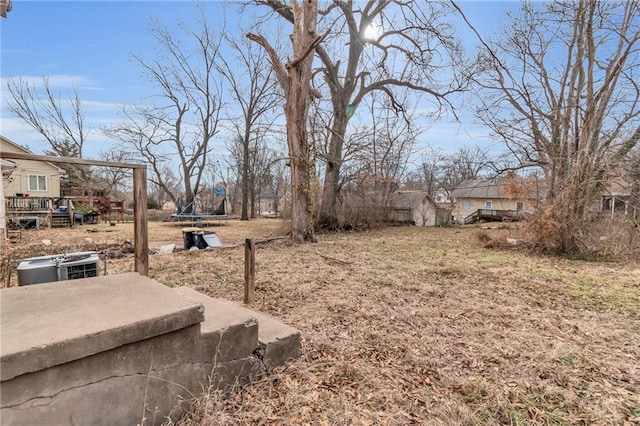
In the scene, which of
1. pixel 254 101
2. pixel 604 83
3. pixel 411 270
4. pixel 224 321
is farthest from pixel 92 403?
pixel 254 101

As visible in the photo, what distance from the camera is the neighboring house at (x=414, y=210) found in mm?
15996

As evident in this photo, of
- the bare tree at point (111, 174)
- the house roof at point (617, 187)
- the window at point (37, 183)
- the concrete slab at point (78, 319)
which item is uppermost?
the bare tree at point (111, 174)

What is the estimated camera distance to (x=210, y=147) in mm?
19625

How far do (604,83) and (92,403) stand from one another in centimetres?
969

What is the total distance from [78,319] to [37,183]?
2104 centimetres

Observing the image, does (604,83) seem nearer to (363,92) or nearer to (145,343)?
(363,92)

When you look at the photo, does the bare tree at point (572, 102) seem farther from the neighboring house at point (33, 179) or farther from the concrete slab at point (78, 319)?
the neighboring house at point (33, 179)

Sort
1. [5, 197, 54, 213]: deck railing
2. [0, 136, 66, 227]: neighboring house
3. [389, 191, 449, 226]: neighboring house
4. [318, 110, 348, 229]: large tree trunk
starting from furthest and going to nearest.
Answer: [389, 191, 449, 226]: neighboring house → [5, 197, 54, 213]: deck railing → [0, 136, 66, 227]: neighboring house → [318, 110, 348, 229]: large tree trunk

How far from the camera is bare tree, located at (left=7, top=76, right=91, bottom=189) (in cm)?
1725

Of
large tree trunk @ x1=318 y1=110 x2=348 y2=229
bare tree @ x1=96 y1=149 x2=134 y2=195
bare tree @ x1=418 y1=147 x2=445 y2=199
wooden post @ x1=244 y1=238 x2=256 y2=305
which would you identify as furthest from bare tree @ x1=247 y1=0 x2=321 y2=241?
bare tree @ x1=418 y1=147 x2=445 y2=199

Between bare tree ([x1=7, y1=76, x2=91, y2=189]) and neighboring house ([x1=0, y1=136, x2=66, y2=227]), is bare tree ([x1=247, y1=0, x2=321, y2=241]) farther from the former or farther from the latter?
bare tree ([x1=7, y1=76, x2=91, y2=189])

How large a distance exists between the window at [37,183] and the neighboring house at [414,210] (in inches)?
730

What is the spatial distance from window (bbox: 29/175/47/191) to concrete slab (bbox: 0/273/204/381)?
65.4 feet

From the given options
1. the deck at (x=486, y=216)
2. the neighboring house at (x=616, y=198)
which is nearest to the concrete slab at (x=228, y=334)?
the neighboring house at (x=616, y=198)
